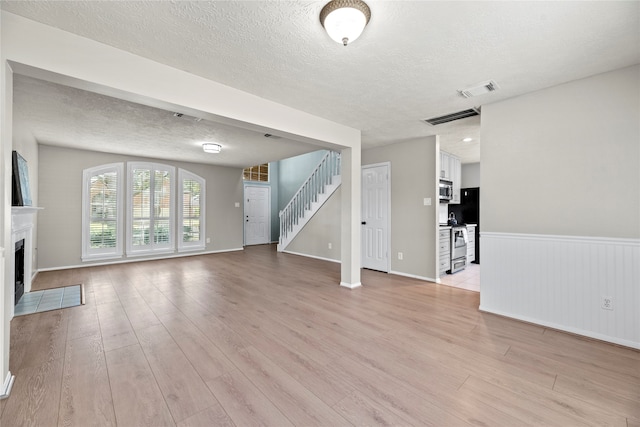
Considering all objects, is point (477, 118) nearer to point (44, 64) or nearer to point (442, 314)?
point (442, 314)

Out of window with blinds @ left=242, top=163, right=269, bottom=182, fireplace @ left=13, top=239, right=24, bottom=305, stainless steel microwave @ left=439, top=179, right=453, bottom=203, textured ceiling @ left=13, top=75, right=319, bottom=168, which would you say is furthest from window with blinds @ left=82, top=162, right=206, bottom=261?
stainless steel microwave @ left=439, top=179, right=453, bottom=203

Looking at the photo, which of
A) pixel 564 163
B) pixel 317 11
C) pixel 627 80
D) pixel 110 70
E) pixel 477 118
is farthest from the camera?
pixel 477 118

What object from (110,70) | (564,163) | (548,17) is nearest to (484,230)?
(564,163)

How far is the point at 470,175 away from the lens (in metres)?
7.13

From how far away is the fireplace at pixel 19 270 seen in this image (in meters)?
3.44

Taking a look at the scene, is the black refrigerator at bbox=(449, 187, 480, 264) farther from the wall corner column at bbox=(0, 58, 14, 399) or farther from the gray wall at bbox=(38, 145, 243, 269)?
the gray wall at bbox=(38, 145, 243, 269)

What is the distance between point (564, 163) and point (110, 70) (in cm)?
424

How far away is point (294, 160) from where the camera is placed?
9.86 meters

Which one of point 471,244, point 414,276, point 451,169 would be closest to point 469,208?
point 471,244

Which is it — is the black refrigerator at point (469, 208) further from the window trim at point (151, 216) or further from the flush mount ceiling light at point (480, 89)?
the window trim at point (151, 216)

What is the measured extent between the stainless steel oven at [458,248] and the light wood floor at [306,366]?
6.26 feet

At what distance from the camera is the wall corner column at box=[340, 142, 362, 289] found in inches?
166

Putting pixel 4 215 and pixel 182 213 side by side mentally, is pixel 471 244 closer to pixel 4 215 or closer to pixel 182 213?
pixel 182 213

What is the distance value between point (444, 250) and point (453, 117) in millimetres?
2451
